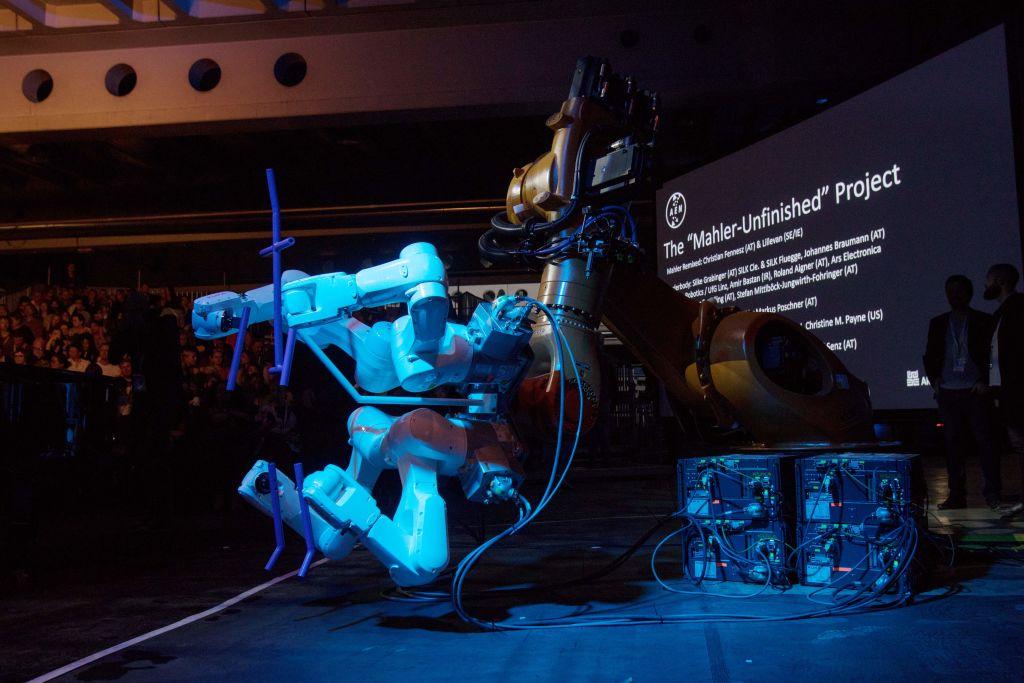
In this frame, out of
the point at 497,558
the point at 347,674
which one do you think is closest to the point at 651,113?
the point at 497,558

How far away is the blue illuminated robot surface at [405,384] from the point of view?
2.86m

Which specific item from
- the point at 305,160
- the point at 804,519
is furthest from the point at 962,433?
the point at 305,160

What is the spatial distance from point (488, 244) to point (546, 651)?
2019mm

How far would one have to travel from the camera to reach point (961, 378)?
5168 millimetres

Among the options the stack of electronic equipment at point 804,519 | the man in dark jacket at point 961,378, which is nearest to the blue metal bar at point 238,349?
the stack of electronic equipment at point 804,519

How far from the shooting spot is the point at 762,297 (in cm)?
769

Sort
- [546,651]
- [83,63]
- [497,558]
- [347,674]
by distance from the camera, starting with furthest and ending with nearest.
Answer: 1. [83,63]
2. [497,558]
3. [546,651]
4. [347,674]

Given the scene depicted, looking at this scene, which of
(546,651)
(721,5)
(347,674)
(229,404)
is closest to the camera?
(347,674)

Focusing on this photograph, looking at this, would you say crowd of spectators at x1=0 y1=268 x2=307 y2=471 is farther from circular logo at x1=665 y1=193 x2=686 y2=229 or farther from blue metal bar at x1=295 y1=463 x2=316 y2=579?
circular logo at x1=665 y1=193 x2=686 y2=229

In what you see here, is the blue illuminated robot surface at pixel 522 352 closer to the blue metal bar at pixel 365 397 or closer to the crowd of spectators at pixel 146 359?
the blue metal bar at pixel 365 397

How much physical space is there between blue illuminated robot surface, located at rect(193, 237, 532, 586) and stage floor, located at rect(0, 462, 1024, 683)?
34 centimetres

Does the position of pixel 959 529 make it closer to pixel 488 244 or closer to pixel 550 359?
pixel 550 359

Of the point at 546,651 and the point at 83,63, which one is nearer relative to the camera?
the point at 546,651

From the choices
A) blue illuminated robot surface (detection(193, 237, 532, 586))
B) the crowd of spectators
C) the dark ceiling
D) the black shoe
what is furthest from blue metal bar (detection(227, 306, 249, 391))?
the dark ceiling
